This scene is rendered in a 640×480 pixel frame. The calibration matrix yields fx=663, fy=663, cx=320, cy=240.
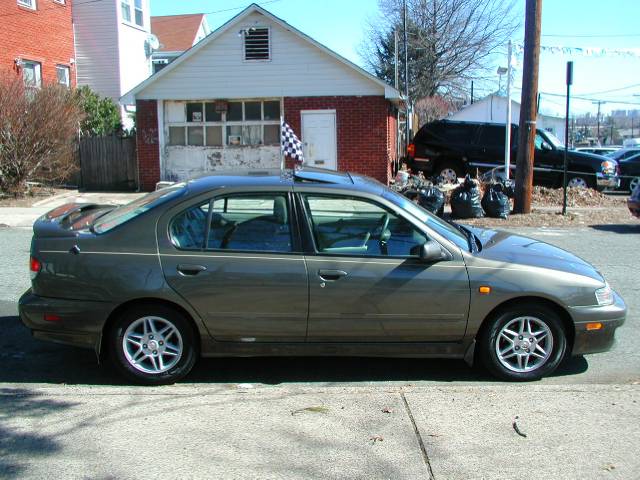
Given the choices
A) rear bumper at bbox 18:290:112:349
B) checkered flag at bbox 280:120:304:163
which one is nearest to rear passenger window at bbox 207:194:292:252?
rear bumper at bbox 18:290:112:349

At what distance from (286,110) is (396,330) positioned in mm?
15246

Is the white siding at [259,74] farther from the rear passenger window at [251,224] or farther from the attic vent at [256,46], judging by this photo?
the rear passenger window at [251,224]

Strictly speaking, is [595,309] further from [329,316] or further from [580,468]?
[329,316]

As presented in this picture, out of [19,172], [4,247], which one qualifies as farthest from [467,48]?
[4,247]

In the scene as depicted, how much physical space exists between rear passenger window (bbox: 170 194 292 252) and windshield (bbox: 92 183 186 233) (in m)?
0.25

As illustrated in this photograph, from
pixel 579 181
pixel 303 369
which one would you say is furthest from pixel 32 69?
pixel 303 369

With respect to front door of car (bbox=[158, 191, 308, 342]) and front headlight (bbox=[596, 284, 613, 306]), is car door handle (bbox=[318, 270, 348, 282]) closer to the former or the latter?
front door of car (bbox=[158, 191, 308, 342])

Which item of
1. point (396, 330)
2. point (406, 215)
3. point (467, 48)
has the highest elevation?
point (467, 48)

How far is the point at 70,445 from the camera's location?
Result: 3.81 m

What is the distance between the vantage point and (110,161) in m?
20.3

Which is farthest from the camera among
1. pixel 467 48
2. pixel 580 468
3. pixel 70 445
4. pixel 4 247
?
pixel 467 48

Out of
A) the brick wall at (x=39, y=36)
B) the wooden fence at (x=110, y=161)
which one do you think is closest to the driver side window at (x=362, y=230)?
the wooden fence at (x=110, y=161)

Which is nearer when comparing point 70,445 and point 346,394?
point 70,445

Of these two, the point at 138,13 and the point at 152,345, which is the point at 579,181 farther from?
the point at 138,13
